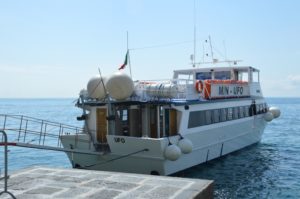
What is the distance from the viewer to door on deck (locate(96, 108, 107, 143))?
16.5 meters

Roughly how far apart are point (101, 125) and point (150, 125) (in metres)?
2.23

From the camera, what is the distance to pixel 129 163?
14984 millimetres

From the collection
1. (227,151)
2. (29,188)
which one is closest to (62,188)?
(29,188)

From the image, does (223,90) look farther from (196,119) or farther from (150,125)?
A: (150,125)

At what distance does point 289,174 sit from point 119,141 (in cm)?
823

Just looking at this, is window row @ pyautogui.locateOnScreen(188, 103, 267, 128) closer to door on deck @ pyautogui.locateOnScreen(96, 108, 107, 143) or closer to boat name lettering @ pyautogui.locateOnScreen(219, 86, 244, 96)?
boat name lettering @ pyautogui.locateOnScreen(219, 86, 244, 96)

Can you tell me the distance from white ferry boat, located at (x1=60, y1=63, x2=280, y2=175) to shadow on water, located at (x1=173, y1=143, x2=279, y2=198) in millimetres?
484

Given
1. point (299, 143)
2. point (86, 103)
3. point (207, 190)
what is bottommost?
point (299, 143)

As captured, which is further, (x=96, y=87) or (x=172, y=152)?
(x=96, y=87)

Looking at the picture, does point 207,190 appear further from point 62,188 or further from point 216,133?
point 216,133

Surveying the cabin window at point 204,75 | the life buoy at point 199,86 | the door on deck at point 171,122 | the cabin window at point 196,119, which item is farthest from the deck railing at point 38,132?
the cabin window at point 204,75

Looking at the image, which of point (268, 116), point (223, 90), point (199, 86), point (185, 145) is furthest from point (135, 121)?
point (268, 116)

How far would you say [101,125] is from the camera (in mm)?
16641

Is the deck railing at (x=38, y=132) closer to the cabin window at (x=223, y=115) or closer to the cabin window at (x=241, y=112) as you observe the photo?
the cabin window at (x=223, y=115)
